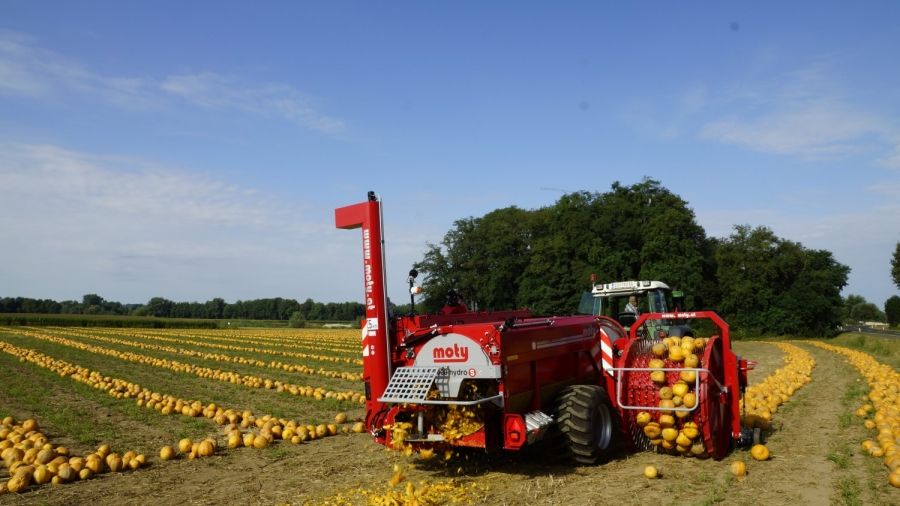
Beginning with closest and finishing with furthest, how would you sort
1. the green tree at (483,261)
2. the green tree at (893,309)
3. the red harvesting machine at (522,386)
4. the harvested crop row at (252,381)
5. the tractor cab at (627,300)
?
the red harvesting machine at (522,386), the tractor cab at (627,300), the harvested crop row at (252,381), the green tree at (483,261), the green tree at (893,309)

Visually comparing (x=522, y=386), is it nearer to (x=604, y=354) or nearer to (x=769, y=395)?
(x=604, y=354)

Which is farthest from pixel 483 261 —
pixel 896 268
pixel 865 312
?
pixel 865 312

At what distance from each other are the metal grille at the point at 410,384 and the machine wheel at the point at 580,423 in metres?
1.61

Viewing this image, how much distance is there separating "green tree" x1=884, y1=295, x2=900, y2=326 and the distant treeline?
80.1 metres

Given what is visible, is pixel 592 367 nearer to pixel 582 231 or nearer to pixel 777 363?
pixel 777 363

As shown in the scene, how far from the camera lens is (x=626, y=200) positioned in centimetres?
5409

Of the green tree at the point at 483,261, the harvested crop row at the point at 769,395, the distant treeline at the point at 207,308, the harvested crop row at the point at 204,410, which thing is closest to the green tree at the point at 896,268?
the green tree at the point at 483,261

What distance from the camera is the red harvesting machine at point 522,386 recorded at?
21.6 ft

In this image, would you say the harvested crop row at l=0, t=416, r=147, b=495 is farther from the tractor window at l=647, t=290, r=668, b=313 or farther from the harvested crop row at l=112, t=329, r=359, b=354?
the harvested crop row at l=112, t=329, r=359, b=354

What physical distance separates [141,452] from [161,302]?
137111mm

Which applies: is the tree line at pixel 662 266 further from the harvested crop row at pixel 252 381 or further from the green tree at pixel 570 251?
the harvested crop row at pixel 252 381

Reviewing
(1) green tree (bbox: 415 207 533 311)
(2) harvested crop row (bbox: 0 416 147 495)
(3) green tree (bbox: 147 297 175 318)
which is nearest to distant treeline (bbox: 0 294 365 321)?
(3) green tree (bbox: 147 297 175 318)

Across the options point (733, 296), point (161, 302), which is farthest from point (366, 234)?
point (161, 302)

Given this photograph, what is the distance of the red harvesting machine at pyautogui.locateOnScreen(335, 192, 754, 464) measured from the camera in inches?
259
